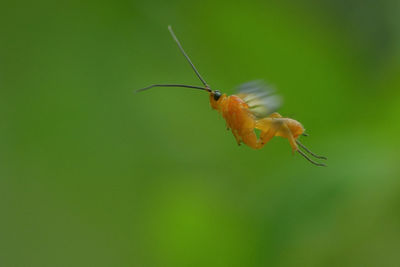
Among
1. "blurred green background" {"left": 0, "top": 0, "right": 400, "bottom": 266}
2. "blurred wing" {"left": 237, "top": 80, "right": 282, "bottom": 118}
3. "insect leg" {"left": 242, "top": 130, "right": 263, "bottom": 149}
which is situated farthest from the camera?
"blurred green background" {"left": 0, "top": 0, "right": 400, "bottom": 266}

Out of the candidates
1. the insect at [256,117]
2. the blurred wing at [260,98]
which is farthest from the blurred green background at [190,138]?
the blurred wing at [260,98]

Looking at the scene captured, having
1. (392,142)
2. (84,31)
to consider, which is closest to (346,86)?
(392,142)

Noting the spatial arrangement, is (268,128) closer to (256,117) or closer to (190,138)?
(256,117)

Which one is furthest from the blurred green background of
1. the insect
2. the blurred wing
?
the blurred wing

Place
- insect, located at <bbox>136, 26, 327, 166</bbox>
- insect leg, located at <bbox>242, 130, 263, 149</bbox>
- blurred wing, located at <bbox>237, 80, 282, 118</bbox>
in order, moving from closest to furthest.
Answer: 1. blurred wing, located at <bbox>237, 80, 282, 118</bbox>
2. insect, located at <bbox>136, 26, 327, 166</bbox>
3. insect leg, located at <bbox>242, 130, 263, 149</bbox>

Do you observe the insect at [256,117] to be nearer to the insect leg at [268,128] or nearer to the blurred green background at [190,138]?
the insect leg at [268,128]

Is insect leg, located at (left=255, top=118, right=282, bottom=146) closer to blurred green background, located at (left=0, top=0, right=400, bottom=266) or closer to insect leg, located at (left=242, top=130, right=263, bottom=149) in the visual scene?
insect leg, located at (left=242, top=130, right=263, bottom=149)
